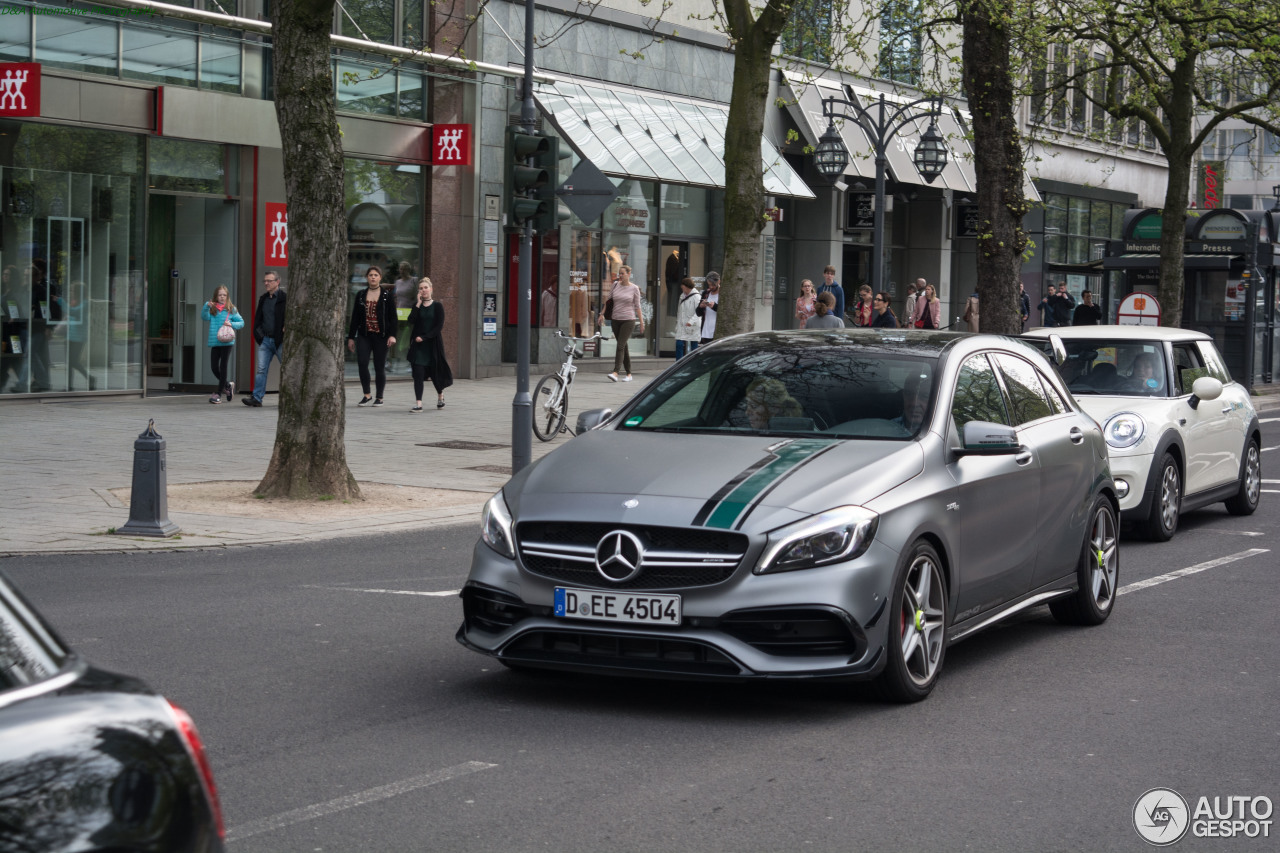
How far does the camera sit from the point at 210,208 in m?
23.3

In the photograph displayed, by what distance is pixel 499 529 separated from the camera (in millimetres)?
6340

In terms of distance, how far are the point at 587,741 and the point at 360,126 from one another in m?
20.6

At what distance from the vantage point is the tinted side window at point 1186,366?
12789 mm

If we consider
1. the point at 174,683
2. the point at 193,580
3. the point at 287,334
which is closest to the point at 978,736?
the point at 174,683

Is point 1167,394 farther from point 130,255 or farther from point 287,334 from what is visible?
point 130,255

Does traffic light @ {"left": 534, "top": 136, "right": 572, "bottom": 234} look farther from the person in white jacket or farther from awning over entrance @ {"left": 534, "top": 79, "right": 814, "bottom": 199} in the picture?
the person in white jacket

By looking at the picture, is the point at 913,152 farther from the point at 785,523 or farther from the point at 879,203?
the point at 785,523

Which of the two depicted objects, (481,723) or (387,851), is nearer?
(387,851)

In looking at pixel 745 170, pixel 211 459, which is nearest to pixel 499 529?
pixel 211 459

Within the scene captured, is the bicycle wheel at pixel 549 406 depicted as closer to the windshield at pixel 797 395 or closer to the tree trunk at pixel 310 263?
the tree trunk at pixel 310 263

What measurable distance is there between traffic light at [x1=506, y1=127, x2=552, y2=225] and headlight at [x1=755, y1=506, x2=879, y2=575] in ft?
29.8

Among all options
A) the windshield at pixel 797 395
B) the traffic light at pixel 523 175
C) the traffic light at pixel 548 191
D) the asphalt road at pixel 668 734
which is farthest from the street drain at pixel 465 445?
the windshield at pixel 797 395

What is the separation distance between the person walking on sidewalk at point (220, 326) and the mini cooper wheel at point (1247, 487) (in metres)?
13.1

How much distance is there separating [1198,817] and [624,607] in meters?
2.04
